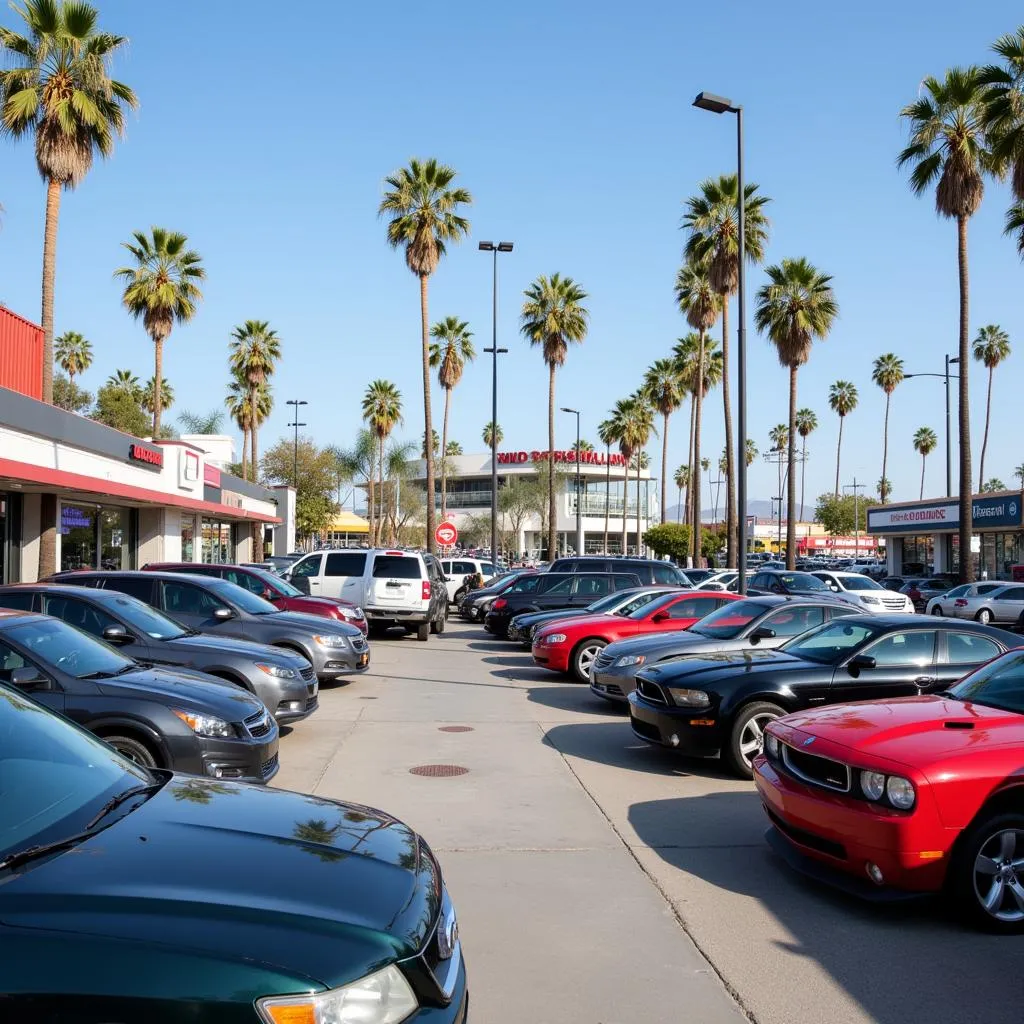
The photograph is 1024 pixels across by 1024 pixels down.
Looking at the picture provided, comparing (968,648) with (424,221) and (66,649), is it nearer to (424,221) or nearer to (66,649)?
(66,649)

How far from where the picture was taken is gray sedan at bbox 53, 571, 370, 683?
12.9m

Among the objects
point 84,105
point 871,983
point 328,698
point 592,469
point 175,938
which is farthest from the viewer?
point 592,469

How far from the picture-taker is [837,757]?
5922 millimetres

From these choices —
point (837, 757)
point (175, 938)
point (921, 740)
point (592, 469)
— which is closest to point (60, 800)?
point (175, 938)

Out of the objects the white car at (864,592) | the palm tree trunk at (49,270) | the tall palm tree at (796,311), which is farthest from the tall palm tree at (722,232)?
the palm tree trunk at (49,270)

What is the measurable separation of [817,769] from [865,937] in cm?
102

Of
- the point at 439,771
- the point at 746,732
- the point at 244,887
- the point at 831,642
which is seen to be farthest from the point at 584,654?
the point at 244,887

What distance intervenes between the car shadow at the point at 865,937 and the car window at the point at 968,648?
308cm

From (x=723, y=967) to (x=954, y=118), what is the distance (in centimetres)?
3055

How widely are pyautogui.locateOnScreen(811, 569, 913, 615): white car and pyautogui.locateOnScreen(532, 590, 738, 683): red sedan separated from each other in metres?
9.88

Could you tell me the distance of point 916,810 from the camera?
546 centimetres

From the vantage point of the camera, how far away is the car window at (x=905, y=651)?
30.9 ft

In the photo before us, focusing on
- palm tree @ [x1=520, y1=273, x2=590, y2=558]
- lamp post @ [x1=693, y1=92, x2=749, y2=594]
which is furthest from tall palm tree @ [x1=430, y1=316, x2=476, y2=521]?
lamp post @ [x1=693, y1=92, x2=749, y2=594]

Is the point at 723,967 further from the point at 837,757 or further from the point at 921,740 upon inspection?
the point at 921,740
